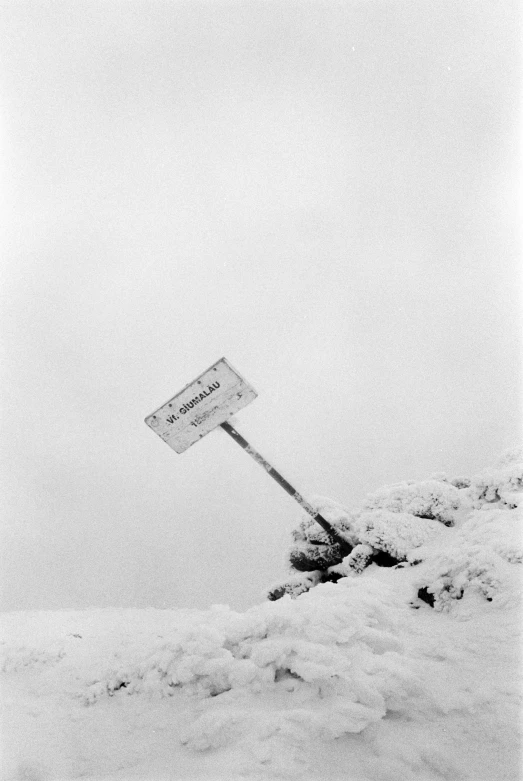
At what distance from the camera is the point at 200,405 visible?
5.99m

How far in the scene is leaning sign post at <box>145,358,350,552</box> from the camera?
5.93 meters

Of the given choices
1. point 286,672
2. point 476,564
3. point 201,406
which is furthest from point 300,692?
point 201,406

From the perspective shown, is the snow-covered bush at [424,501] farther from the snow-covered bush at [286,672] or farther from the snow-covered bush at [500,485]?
the snow-covered bush at [286,672]

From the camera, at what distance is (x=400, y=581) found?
4.97 meters

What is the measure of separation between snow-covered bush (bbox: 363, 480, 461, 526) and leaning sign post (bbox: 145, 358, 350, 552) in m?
2.69

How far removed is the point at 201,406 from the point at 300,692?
373 centimetres

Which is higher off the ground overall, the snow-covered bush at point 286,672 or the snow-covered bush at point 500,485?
the snow-covered bush at point 286,672

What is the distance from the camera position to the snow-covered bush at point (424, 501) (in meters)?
6.53

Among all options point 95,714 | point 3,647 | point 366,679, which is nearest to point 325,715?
point 366,679

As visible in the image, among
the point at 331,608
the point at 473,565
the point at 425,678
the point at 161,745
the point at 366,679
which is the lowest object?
the point at 473,565

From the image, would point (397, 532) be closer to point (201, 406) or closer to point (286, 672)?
point (201, 406)

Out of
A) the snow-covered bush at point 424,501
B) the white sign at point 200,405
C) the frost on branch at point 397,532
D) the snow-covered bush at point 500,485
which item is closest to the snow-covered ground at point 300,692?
the frost on branch at point 397,532

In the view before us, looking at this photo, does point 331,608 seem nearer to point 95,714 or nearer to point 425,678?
point 425,678

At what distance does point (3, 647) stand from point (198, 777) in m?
2.87
